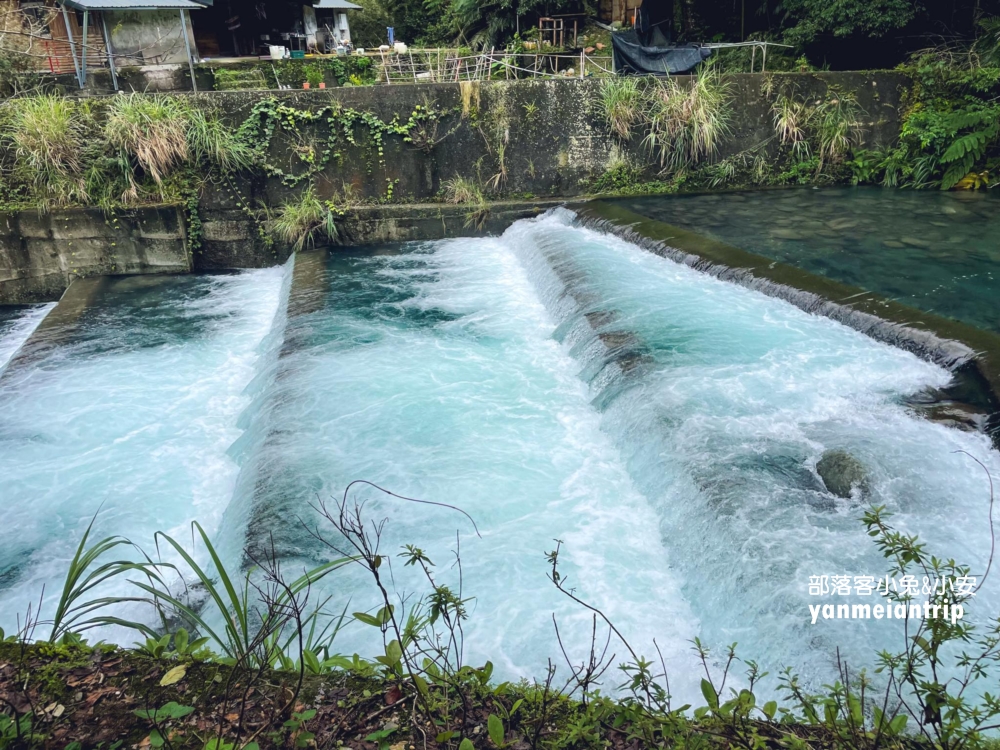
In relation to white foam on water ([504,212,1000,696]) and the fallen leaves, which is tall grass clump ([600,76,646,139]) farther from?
the fallen leaves

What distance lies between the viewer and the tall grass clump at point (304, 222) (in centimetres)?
930

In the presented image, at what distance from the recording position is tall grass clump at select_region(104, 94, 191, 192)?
8.62 m

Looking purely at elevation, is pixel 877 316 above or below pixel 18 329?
above

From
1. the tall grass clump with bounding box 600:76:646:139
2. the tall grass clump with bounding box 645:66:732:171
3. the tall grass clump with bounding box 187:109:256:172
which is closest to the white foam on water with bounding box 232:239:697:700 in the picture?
the tall grass clump with bounding box 187:109:256:172

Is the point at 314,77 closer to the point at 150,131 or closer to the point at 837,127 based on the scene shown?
the point at 150,131

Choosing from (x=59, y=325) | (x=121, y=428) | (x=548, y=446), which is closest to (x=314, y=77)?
(x=59, y=325)

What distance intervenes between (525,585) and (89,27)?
1721 cm

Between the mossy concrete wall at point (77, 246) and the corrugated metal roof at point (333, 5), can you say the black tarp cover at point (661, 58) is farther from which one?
the corrugated metal roof at point (333, 5)

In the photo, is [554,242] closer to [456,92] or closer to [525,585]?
[456,92]

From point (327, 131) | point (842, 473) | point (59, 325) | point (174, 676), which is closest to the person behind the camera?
point (174, 676)

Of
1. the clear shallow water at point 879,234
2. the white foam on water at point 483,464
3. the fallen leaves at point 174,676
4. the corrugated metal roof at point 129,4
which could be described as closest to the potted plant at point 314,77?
the corrugated metal roof at point 129,4

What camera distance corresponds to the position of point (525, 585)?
3604 millimetres

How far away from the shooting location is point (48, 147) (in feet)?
27.6

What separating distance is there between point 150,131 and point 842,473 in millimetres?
8705
